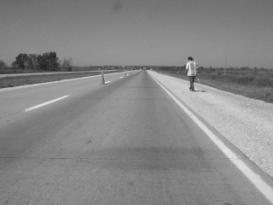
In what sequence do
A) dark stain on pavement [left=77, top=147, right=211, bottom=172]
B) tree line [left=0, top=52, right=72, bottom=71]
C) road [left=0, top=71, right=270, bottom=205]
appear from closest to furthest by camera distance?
road [left=0, top=71, right=270, bottom=205], dark stain on pavement [left=77, top=147, right=211, bottom=172], tree line [left=0, top=52, right=72, bottom=71]

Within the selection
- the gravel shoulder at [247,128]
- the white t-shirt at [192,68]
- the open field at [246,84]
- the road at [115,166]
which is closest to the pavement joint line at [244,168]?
the road at [115,166]

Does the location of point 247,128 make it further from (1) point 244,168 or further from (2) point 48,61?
(2) point 48,61

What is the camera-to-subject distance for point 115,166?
190 inches

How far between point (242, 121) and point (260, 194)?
18.0ft

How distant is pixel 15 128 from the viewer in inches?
295

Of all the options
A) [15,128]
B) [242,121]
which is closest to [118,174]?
[15,128]

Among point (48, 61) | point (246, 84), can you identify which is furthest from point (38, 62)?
point (246, 84)

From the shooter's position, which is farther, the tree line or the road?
the tree line

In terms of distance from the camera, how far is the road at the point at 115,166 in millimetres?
3680

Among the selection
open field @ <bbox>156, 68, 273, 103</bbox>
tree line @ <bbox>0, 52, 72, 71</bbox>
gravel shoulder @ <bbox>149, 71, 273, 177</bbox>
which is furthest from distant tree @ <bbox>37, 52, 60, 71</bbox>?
gravel shoulder @ <bbox>149, 71, 273, 177</bbox>

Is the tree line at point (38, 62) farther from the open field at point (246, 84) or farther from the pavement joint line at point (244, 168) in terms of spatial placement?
the pavement joint line at point (244, 168)

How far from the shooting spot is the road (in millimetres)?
3680

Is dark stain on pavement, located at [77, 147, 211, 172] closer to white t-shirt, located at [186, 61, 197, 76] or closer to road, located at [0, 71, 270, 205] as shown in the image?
road, located at [0, 71, 270, 205]

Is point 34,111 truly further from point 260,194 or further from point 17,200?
point 260,194
